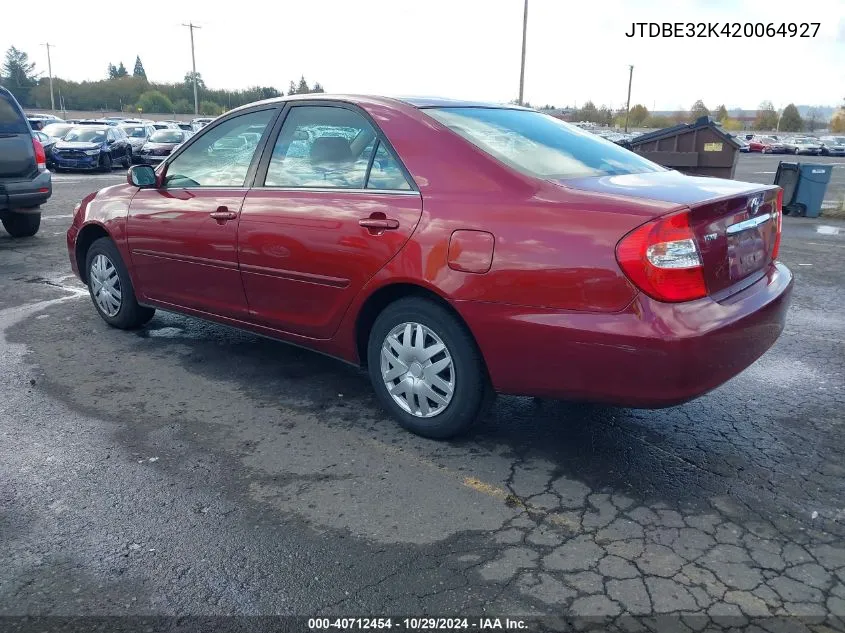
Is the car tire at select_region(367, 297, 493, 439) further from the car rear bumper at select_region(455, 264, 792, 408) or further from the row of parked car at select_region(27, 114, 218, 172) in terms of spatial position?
the row of parked car at select_region(27, 114, 218, 172)

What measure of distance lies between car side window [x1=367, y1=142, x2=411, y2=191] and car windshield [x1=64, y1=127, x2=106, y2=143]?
22.7 metres

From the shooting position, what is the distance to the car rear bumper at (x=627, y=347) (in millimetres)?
2857

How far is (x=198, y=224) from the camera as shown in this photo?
4.51 meters

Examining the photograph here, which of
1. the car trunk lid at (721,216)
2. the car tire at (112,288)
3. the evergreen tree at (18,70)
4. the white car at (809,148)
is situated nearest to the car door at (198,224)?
the car tire at (112,288)

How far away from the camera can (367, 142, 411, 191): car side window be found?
11.8 feet

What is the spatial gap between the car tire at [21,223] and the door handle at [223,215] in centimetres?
691

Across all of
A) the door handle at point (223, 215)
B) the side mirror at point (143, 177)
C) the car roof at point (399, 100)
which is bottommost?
the door handle at point (223, 215)

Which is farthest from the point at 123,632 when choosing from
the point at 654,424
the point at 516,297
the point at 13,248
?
the point at 13,248

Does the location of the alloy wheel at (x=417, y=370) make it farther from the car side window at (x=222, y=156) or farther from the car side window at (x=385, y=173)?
the car side window at (x=222, y=156)

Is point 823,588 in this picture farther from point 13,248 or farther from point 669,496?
point 13,248

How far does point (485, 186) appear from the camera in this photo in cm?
330

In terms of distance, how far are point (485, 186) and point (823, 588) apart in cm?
203

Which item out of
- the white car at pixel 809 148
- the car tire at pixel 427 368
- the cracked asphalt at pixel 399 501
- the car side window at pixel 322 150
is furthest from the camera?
the white car at pixel 809 148

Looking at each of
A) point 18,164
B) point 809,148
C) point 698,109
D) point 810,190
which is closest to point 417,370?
point 18,164
